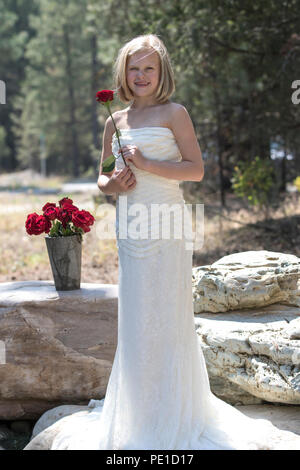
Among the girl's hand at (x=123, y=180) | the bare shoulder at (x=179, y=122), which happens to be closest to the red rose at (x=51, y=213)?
the girl's hand at (x=123, y=180)

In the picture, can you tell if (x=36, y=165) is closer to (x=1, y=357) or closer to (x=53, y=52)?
(x=53, y=52)

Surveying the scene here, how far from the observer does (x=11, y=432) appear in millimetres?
4148

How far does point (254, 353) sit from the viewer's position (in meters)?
3.62

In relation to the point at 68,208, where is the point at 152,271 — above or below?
below

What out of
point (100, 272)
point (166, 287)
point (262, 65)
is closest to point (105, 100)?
point (166, 287)

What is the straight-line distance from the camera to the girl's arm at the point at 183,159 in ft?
9.07

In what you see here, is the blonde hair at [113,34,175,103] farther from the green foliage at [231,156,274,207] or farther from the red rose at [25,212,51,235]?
the green foliage at [231,156,274,207]

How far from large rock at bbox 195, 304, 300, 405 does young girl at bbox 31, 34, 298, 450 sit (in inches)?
26.1

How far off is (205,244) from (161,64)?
604cm

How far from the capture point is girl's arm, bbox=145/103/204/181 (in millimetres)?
2766

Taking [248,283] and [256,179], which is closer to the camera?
[248,283]

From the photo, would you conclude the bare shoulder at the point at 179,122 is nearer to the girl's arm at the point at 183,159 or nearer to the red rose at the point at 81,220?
the girl's arm at the point at 183,159

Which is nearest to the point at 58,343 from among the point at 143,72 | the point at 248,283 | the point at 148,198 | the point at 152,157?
the point at 248,283

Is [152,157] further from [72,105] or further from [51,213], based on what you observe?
[72,105]
